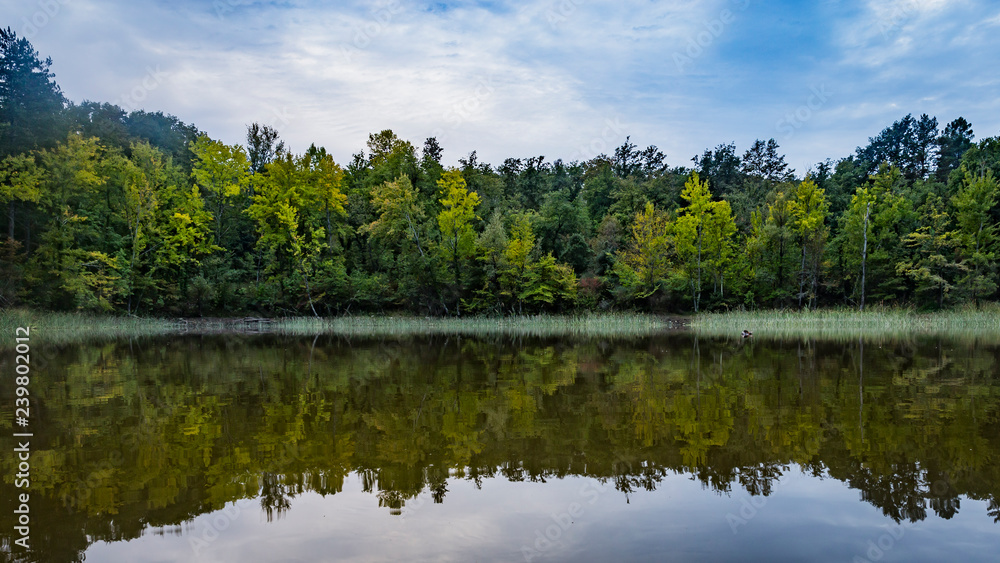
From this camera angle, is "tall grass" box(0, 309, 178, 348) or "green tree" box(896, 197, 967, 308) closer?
"tall grass" box(0, 309, 178, 348)

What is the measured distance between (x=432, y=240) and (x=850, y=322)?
29.1 metres

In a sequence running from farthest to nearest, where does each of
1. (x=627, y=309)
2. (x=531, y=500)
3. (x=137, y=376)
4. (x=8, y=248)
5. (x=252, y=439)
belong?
(x=627, y=309)
(x=8, y=248)
(x=137, y=376)
(x=252, y=439)
(x=531, y=500)

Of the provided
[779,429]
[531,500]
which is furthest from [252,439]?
[779,429]

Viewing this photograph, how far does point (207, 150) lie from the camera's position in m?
45.8

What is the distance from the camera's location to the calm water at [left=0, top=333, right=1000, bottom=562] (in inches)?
197

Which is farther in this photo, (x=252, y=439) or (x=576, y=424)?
(x=576, y=424)

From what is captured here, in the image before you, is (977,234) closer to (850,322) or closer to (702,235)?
(850,322)

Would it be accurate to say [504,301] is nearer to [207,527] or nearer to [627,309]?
[627,309]

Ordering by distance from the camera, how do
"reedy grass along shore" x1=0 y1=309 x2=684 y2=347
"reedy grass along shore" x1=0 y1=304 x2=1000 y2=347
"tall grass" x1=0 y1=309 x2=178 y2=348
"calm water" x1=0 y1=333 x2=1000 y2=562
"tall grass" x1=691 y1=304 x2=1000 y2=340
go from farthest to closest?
"reedy grass along shore" x1=0 y1=309 x2=684 y2=347, "tall grass" x1=691 y1=304 x2=1000 y2=340, "reedy grass along shore" x1=0 y1=304 x2=1000 y2=347, "tall grass" x1=0 y1=309 x2=178 y2=348, "calm water" x1=0 y1=333 x2=1000 y2=562

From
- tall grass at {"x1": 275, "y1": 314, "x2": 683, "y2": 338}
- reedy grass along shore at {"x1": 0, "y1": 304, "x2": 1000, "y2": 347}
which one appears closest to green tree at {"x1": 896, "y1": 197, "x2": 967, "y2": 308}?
reedy grass along shore at {"x1": 0, "y1": 304, "x2": 1000, "y2": 347}

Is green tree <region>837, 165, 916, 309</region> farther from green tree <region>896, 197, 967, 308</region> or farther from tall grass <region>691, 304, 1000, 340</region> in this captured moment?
tall grass <region>691, 304, 1000, 340</region>

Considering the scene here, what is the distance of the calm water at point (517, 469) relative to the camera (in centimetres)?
500

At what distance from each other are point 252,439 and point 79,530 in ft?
10.2

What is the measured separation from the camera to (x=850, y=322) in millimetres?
33812
